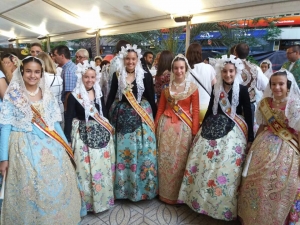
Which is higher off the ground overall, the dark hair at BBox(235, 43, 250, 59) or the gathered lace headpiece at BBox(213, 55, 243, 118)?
the dark hair at BBox(235, 43, 250, 59)

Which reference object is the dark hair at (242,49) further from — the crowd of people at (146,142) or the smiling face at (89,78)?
the smiling face at (89,78)

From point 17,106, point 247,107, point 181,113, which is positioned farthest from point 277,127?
point 17,106

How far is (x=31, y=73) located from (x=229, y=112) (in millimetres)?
1687

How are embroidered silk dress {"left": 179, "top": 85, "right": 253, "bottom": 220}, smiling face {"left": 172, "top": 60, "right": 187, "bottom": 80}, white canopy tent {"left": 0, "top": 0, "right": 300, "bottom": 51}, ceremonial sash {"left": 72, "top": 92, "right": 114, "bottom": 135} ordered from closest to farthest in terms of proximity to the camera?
embroidered silk dress {"left": 179, "top": 85, "right": 253, "bottom": 220}, ceremonial sash {"left": 72, "top": 92, "right": 114, "bottom": 135}, smiling face {"left": 172, "top": 60, "right": 187, "bottom": 80}, white canopy tent {"left": 0, "top": 0, "right": 300, "bottom": 51}

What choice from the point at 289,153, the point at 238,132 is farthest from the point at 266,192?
the point at 238,132

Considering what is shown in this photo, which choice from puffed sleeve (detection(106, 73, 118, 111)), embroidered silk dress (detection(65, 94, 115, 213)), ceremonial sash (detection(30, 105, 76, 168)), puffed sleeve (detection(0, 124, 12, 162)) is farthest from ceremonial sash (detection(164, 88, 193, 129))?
puffed sleeve (detection(0, 124, 12, 162))

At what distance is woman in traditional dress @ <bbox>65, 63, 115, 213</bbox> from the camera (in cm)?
208

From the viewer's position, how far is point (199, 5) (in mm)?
3768

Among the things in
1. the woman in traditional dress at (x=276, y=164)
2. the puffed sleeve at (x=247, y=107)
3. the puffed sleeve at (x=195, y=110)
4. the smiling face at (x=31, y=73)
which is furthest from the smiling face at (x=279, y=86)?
the smiling face at (x=31, y=73)

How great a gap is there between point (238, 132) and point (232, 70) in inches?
21.9

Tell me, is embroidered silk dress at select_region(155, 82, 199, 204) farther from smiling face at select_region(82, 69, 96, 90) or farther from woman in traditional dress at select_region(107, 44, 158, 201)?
smiling face at select_region(82, 69, 96, 90)

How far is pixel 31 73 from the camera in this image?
1742 millimetres

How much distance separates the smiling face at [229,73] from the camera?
6.63 feet

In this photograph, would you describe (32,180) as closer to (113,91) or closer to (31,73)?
(31,73)
